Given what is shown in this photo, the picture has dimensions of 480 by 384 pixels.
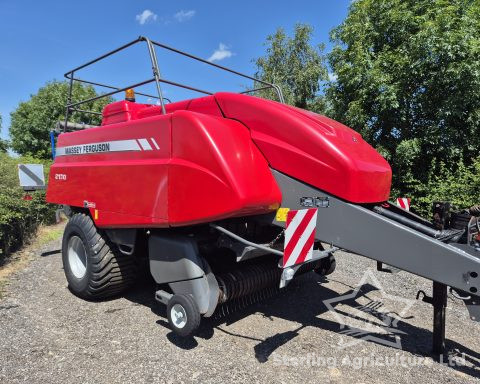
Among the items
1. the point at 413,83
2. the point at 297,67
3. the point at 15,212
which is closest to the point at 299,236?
the point at 15,212

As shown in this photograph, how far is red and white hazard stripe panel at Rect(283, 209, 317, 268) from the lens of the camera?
2.60m

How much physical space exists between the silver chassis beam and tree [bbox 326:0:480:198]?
595cm

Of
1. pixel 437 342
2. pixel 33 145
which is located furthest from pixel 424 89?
pixel 33 145

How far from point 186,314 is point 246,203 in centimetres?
100

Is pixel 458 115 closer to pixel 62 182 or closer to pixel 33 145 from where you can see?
pixel 62 182

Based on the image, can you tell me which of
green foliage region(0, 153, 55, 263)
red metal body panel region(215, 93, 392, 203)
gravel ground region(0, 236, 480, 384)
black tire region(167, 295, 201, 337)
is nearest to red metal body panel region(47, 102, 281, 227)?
red metal body panel region(215, 93, 392, 203)

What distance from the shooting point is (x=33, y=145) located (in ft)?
54.0

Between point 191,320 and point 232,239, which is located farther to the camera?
point 232,239

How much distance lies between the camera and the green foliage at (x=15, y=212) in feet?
18.5

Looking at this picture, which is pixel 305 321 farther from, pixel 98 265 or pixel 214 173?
pixel 98 265

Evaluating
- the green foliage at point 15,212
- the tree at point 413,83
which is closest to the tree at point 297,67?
the tree at point 413,83

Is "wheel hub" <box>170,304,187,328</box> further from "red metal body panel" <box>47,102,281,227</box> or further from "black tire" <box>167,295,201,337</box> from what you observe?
"red metal body panel" <box>47,102,281,227</box>

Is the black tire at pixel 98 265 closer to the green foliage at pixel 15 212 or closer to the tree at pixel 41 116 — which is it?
the green foliage at pixel 15 212

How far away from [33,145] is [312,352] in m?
17.0
